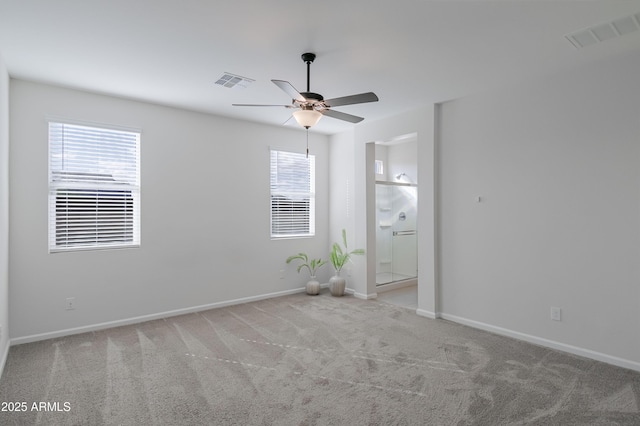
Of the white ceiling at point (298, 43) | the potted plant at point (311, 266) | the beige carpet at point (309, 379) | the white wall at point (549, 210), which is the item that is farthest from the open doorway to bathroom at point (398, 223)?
the white ceiling at point (298, 43)

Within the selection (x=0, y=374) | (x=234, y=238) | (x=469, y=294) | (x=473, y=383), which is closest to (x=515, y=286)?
(x=469, y=294)

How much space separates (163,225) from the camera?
460 cm

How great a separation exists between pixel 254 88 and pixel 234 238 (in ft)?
7.44

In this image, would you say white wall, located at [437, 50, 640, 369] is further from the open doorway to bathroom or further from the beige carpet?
the open doorway to bathroom

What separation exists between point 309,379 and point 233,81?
119 inches

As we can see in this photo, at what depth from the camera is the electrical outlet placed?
392 centimetres

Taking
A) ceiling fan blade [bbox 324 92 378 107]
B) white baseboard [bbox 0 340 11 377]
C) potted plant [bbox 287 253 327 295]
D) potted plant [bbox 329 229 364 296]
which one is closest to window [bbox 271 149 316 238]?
potted plant [bbox 287 253 327 295]

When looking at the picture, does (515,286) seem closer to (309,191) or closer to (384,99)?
(384,99)

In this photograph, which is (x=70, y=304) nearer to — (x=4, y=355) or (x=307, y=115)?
(x=4, y=355)

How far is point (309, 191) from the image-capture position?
6.23m

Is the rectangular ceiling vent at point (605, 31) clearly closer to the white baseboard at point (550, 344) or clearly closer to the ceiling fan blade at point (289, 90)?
the ceiling fan blade at point (289, 90)

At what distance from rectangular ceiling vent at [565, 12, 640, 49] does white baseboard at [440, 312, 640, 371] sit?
9.00 feet

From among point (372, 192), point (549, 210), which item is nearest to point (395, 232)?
point (372, 192)

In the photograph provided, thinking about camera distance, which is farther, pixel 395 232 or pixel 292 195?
pixel 395 232
